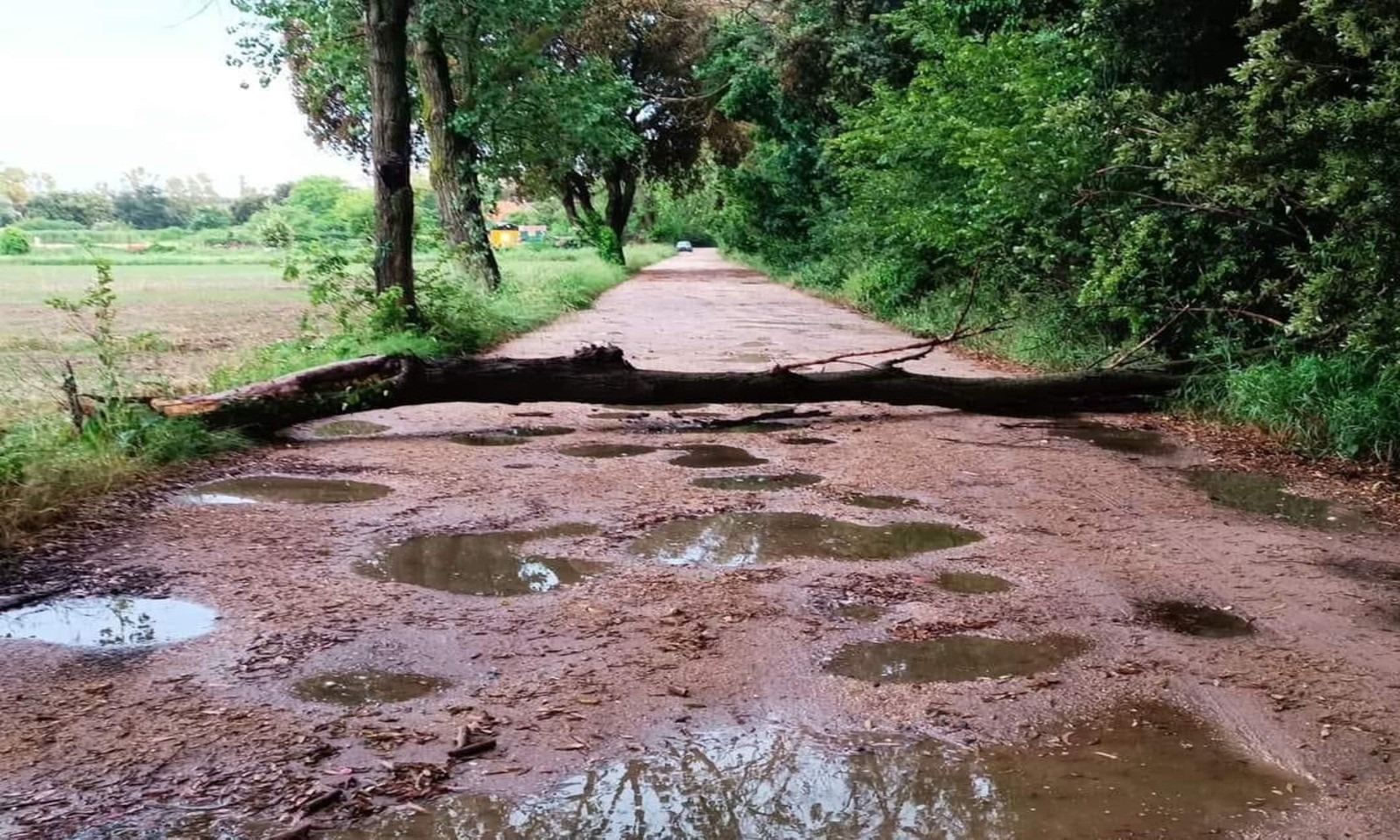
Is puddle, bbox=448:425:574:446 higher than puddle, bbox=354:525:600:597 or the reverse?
the reverse

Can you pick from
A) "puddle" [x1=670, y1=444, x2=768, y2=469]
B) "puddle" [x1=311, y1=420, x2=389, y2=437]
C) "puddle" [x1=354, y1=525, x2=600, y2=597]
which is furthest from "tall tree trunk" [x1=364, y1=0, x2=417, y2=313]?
"puddle" [x1=354, y1=525, x2=600, y2=597]

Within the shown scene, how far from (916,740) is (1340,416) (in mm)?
5818

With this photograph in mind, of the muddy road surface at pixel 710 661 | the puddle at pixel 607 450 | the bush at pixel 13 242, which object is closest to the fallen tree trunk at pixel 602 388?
the puddle at pixel 607 450

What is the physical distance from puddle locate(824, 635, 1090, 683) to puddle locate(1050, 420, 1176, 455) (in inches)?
171

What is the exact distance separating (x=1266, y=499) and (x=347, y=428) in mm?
6866

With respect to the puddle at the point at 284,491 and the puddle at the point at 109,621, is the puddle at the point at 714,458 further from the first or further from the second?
the puddle at the point at 109,621

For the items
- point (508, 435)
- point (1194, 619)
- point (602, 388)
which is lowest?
point (508, 435)

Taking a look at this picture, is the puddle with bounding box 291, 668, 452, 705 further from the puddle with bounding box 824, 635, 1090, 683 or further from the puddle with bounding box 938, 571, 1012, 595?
the puddle with bounding box 938, 571, 1012, 595

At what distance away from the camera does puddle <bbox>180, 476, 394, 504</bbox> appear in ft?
19.7

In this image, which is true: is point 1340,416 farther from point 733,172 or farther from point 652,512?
point 733,172

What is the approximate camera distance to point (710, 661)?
376cm

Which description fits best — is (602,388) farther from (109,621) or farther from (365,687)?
(365,687)

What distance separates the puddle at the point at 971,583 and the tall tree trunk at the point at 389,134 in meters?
7.80

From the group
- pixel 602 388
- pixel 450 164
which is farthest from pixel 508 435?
pixel 450 164
